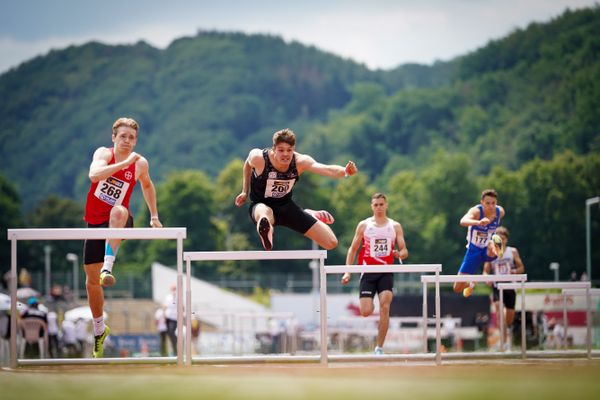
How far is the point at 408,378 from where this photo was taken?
1023cm

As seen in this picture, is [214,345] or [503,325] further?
[214,345]

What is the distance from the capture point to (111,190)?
14.1 m

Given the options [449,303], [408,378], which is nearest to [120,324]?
[449,303]

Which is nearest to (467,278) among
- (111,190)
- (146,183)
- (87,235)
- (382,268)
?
(382,268)

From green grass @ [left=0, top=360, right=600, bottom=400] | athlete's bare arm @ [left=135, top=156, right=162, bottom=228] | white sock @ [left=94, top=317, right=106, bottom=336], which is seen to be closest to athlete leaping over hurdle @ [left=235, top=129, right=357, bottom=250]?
athlete's bare arm @ [left=135, top=156, right=162, bottom=228]

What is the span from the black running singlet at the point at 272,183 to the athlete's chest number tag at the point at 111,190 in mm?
1583

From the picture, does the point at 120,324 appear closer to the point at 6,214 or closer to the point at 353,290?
the point at 353,290

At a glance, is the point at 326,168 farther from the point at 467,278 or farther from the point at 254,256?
the point at 467,278

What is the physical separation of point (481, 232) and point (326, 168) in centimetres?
502

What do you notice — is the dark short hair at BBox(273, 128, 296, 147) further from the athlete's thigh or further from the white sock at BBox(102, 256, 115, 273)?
the white sock at BBox(102, 256, 115, 273)

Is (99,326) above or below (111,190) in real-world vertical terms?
below

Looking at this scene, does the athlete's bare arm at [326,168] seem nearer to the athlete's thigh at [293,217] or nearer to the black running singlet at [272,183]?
the black running singlet at [272,183]

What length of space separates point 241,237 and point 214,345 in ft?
323

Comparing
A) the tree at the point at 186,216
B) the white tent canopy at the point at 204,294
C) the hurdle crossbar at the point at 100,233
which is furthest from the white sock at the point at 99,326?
the tree at the point at 186,216
